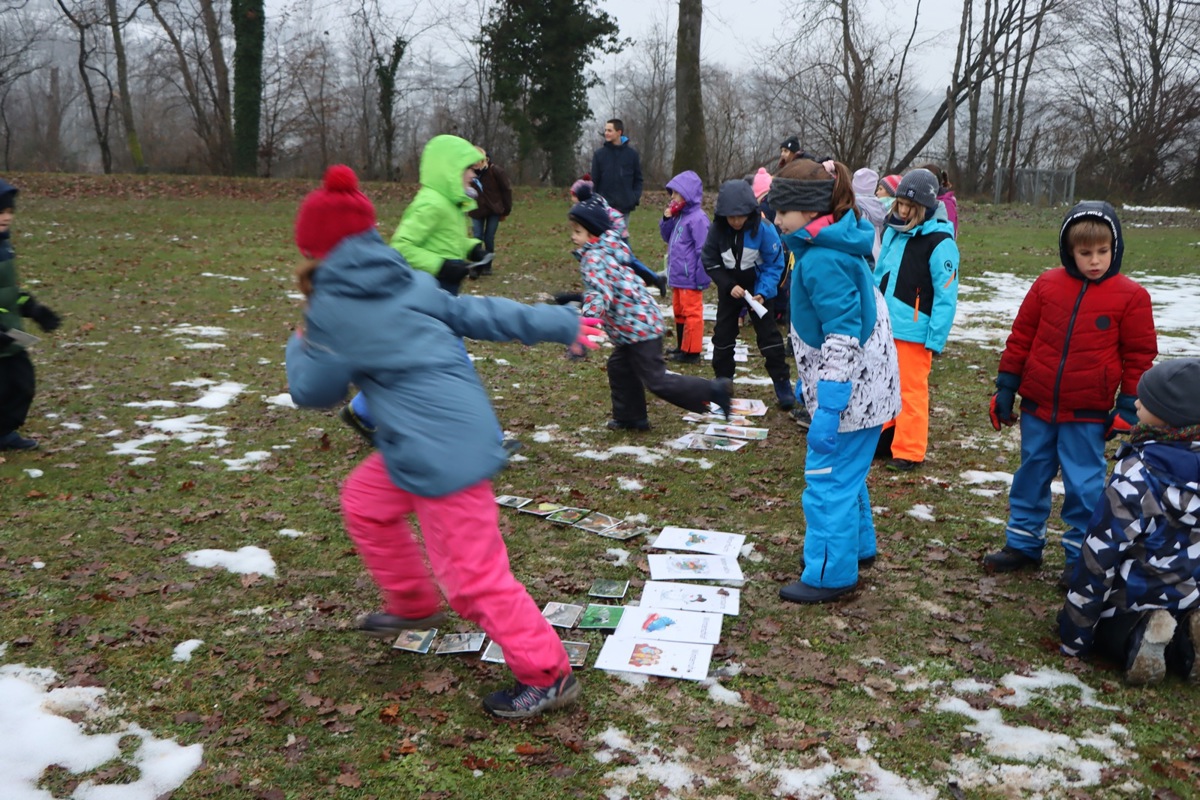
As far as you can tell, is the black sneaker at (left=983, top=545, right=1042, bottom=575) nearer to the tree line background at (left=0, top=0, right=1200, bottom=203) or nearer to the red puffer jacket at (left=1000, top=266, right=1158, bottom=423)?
the red puffer jacket at (left=1000, top=266, right=1158, bottom=423)

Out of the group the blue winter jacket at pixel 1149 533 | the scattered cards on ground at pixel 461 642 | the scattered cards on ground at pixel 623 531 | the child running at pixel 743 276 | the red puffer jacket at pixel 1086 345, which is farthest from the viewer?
the child running at pixel 743 276

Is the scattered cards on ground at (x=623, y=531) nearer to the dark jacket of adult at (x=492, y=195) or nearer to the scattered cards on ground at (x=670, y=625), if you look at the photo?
the scattered cards on ground at (x=670, y=625)

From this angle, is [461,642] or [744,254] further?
[744,254]

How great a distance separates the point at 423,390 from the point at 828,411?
73.2 inches

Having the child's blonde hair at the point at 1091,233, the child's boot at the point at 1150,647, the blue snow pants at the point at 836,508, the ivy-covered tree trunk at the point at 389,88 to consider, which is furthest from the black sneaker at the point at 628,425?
the ivy-covered tree trunk at the point at 389,88

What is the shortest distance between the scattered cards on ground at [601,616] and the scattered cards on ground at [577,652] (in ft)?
0.60

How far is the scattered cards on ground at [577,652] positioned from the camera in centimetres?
395

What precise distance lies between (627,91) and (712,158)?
51.8 feet

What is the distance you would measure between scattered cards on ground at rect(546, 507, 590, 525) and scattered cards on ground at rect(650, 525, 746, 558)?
0.53 m

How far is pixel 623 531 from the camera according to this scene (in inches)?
212

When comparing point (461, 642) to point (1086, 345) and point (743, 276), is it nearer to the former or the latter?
point (1086, 345)

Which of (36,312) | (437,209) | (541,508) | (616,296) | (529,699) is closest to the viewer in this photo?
(529,699)

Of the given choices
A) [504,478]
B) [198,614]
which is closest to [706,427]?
[504,478]

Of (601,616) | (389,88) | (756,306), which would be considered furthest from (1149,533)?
(389,88)
